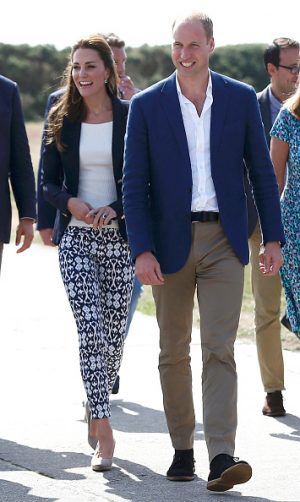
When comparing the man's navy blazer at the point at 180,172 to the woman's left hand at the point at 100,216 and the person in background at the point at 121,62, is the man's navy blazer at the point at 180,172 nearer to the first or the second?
the woman's left hand at the point at 100,216

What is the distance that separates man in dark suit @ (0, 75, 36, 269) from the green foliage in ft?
123

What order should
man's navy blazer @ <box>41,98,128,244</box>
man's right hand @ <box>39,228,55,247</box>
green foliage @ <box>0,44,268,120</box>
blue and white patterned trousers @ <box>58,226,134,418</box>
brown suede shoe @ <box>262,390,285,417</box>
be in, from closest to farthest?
1. blue and white patterned trousers @ <box>58,226,134,418</box>
2. man's navy blazer @ <box>41,98,128,244</box>
3. man's right hand @ <box>39,228,55,247</box>
4. brown suede shoe @ <box>262,390,285,417</box>
5. green foliage @ <box>0,44,268,120</box>

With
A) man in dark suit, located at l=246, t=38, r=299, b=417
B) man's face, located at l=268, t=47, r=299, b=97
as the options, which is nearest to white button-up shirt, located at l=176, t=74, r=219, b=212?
man in dark suit, located at l=246, t=38, r=299, b=417

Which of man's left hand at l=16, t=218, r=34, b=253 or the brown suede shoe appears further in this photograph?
the brown suede shoe

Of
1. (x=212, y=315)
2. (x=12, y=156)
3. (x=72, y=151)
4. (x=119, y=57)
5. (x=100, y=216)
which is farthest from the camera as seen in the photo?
(x=119, y=57)

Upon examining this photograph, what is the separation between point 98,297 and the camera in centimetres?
682

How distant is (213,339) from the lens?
6.12 metres

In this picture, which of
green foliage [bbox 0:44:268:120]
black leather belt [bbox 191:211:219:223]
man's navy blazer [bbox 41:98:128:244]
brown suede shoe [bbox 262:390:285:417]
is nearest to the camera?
black leather belt [bbox 191:211:219:223]

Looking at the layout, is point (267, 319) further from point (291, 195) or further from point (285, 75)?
point (285, 75)

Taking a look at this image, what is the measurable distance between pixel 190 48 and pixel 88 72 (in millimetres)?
1013

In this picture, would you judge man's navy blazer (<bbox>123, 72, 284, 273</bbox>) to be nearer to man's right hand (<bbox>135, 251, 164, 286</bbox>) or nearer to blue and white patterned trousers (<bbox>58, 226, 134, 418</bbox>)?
man's right hand (<bbox>135, 251, 164, 286</bbox>)

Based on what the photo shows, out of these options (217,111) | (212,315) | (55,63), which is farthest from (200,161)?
(55,63)

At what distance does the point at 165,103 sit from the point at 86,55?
946mm

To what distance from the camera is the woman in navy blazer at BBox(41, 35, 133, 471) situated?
22.5 ft
